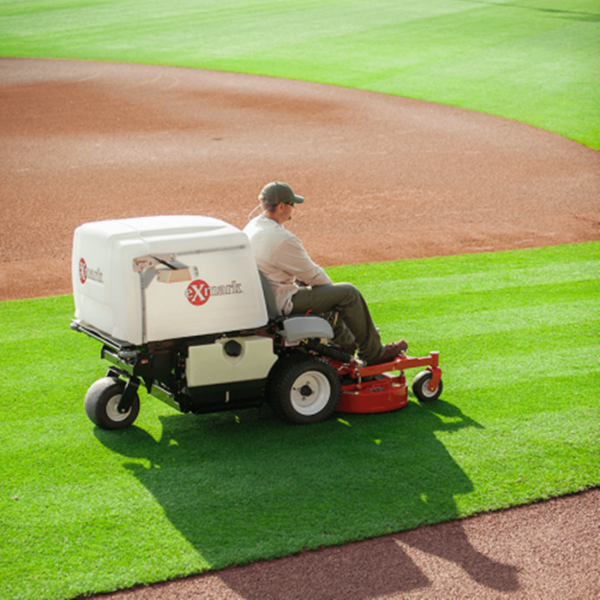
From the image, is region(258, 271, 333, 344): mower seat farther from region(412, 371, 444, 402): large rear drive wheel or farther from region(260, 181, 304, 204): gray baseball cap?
region(412, 371, 444, 402): large rear drive wheel

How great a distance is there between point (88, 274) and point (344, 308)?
1829 millimetres

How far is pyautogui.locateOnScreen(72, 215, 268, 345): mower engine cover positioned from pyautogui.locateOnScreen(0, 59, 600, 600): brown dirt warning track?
1.65 meters

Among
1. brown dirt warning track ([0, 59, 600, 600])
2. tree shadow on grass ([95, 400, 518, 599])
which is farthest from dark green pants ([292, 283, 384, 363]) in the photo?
brown dirt warning track ([0, 59, 600, 600])

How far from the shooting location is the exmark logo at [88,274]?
193 inches

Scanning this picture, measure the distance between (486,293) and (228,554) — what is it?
5425 mm

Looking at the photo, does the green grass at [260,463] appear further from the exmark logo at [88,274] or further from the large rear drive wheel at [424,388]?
the exmark logo at [88,274]

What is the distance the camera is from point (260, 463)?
4.96 metres

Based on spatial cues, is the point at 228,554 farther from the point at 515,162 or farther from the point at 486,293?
the point at 515,162

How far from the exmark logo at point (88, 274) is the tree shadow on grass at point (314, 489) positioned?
3.69ft

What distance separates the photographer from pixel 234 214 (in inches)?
491

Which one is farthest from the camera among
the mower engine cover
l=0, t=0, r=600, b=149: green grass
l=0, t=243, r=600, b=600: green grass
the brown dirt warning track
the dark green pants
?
l=0, t=0, r=600, b=149: green grass

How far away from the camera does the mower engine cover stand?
15.4 feet

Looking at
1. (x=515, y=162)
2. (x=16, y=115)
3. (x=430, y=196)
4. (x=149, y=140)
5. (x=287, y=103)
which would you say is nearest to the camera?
(x=430, y=196)

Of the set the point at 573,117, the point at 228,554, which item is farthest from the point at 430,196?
the point at 228,554
